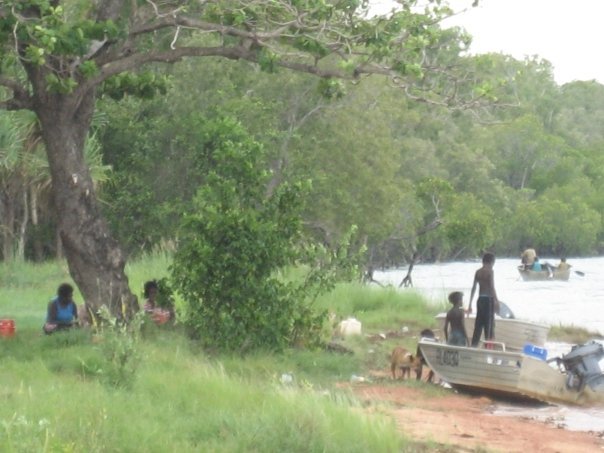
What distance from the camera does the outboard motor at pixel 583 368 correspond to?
1653 cm

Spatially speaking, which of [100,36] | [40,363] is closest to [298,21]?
[100,36]

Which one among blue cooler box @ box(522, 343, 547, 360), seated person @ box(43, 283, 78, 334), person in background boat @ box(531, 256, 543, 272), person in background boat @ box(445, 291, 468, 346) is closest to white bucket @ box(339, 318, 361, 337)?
person in background boat @ box(445, 291, 468, 346)

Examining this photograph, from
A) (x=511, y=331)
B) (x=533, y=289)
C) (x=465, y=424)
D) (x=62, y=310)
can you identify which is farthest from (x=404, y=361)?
(x=533, y=289)

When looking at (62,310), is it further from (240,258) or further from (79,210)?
(240,258)

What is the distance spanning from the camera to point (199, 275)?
1611 centimetres

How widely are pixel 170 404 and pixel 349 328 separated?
10309 mm

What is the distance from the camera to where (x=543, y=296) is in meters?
46.3

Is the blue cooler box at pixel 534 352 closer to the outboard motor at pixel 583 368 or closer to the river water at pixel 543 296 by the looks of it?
the outboard motor at pixel 583 368

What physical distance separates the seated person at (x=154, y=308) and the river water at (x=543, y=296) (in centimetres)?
452

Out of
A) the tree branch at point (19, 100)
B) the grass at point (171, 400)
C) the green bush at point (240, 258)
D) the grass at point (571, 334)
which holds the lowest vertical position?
the grass at point (171, 400)

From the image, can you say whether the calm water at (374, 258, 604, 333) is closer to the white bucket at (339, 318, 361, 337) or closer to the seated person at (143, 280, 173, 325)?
the white bucket at (339, 318, 361, 337)

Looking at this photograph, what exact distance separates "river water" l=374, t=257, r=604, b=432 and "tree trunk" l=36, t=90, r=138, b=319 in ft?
16.3

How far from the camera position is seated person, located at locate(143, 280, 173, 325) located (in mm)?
16812

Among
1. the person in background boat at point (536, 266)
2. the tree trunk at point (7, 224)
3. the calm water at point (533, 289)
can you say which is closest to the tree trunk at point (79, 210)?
the calm water at point (533, 289)
